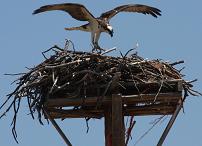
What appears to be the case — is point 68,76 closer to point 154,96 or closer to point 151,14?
point 154,96

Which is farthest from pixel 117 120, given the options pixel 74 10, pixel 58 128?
pixel 74 10

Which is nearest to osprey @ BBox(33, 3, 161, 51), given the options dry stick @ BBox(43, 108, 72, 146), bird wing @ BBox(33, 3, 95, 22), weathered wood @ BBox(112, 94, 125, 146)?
bird wing @ BBox(33, 3, 95, 22)

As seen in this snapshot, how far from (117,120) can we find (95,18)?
329 cm

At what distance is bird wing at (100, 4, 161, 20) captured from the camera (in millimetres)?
14797

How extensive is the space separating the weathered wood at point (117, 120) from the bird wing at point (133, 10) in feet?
11.1

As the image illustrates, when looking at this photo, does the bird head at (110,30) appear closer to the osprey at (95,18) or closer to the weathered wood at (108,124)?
the osprey at (95,18)

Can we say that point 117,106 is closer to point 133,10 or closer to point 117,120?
point 117,120

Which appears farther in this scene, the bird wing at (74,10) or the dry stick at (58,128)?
the bird wing at (74,10)

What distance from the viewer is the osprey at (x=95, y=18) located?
1379 centimetres

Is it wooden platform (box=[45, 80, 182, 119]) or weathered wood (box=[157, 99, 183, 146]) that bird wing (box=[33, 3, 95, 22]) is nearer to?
wooden platform (box=[45, 80, 182, 119])

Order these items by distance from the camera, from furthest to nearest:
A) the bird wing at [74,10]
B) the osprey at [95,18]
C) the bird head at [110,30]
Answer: the bird head at [110,30]
the osprey at [95,18]
the bird wing at [74,10]

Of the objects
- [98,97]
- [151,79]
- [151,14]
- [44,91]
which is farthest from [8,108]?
[151,14]

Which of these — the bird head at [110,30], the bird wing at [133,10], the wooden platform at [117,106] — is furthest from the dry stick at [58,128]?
the bird wing at [133,10]

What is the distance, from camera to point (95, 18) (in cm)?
1458
